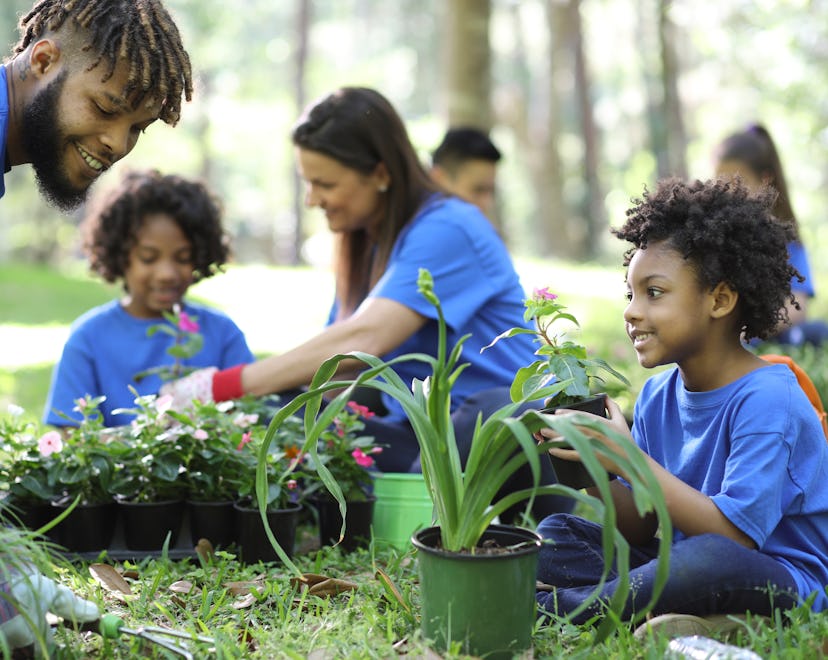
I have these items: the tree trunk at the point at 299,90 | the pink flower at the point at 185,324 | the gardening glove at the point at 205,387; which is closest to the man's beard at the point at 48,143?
the pink flower at the point at 185,324

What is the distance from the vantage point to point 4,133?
9.16 ft

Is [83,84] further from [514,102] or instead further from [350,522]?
[514,102]

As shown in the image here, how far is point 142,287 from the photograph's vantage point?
4.30 meters

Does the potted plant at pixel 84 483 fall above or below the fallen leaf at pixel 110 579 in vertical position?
above

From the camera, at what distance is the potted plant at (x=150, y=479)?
120 inches

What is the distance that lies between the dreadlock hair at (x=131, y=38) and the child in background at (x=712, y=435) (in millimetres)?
1418

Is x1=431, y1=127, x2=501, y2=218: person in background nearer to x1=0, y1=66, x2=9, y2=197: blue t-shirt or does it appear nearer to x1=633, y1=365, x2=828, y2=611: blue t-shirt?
x1=0, y1=66, x2=9, y2=197: blue t-shirt

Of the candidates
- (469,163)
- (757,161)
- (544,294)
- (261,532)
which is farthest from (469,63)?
(544,294)

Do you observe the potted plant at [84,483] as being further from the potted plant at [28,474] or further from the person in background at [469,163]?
the person in background at [469,163]

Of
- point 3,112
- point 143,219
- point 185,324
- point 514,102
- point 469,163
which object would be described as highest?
point 514,102

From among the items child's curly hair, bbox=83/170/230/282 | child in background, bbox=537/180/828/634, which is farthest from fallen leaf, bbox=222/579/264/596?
child's curly hair, bbox=83/170/230/282

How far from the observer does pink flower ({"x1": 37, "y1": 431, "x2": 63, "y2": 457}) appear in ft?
9.78

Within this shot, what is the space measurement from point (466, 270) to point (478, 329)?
25 centimetres

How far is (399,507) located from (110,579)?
1014mm
